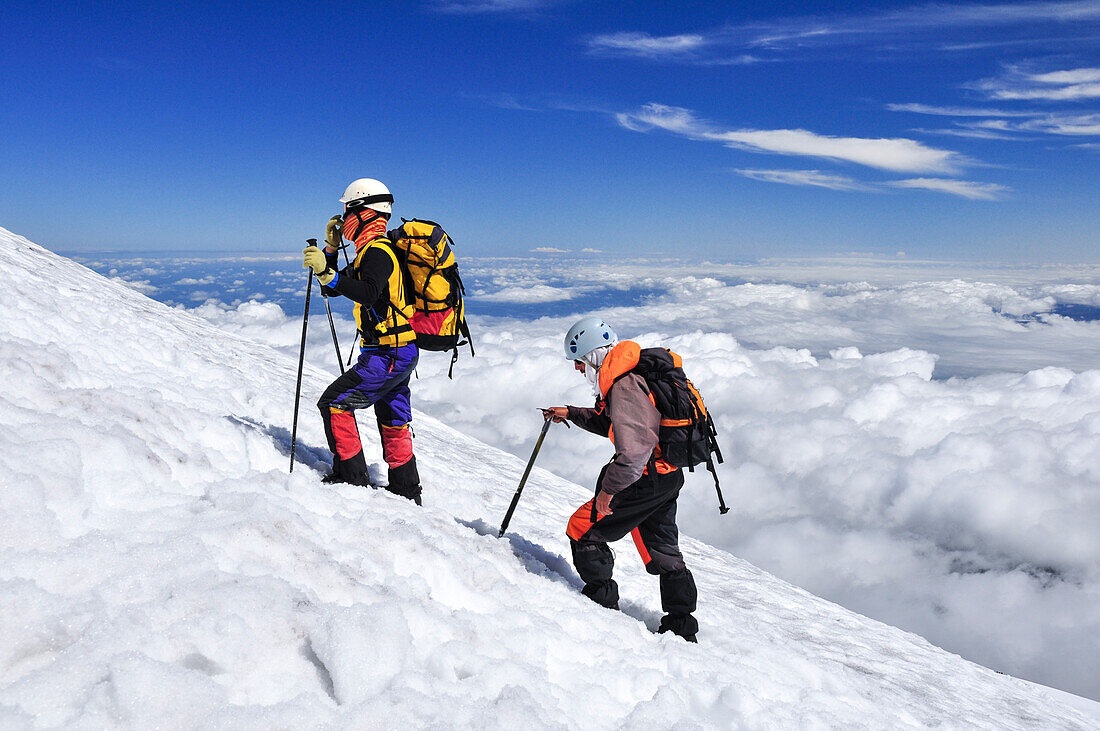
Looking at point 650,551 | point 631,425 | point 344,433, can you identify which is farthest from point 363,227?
point 650,551

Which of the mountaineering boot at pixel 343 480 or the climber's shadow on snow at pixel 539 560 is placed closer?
the climber's shadow on snow at pixel 539 560

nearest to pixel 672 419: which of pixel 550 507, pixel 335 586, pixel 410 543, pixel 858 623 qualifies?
pixel 410 543

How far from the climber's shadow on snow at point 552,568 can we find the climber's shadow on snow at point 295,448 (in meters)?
2.20

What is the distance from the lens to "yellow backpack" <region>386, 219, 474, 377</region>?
609 centimetres

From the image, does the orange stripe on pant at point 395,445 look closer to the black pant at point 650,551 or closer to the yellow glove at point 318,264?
the yellow glove at point 318,264

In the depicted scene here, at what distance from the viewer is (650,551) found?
5605 mm

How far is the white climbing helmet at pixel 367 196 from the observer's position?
20.5 ft

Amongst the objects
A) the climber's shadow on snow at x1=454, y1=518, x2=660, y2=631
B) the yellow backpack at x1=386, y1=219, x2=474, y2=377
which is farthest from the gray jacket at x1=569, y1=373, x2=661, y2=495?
the yellow backpack at x1=386, y1=219, x2=474, y2=377

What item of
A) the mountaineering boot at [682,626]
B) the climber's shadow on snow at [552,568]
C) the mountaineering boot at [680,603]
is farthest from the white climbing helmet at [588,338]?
the mountaineering boot at [682,626]

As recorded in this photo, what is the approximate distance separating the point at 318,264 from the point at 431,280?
1.20 metres

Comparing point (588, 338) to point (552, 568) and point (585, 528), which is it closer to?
point (585, 528)

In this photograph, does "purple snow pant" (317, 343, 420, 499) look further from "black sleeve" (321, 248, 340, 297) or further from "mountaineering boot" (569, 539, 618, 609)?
"mountaineering boot" (569, 539, 618, 609)

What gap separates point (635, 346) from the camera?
199 inches

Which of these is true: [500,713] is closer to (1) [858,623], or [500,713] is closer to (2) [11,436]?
(2) [11,436]
